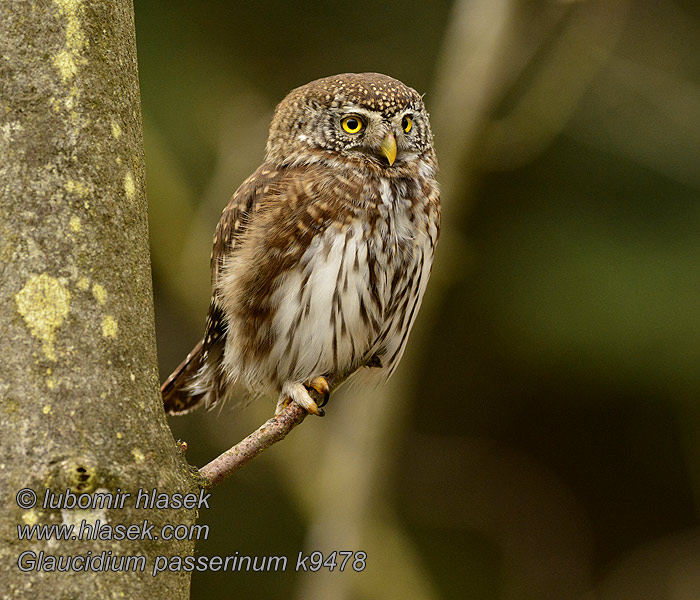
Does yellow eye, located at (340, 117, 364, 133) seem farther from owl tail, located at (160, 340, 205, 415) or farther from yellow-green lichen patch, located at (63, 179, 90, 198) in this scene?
yellow-green lichen patch, located at (63, 179, 90, 198)

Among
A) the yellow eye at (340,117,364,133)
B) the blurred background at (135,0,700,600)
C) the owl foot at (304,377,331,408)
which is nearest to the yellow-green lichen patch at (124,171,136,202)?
the owl foot at (304,377,331,408)

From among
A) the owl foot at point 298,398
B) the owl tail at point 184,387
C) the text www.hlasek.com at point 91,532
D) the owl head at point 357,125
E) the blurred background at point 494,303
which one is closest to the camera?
the text www.hlasek.com at point 91,532

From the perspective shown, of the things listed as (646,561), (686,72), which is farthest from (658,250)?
(646,561)

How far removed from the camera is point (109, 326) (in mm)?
1178

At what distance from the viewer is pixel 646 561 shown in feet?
20.7

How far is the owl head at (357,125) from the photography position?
2.96m

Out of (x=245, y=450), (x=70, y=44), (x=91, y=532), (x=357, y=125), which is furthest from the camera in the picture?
(x=357, y=125)

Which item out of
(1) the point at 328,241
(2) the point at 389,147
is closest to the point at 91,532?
(1) the point at 328,241

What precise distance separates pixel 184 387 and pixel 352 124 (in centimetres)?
112

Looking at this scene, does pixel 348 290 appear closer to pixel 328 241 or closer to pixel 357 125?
pixel 328 241

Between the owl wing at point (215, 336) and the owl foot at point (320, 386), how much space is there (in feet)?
1.37

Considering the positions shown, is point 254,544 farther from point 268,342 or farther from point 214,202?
point 268,342

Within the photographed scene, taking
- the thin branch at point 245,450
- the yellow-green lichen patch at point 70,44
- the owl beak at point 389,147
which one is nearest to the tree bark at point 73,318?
the yellow-green lichen patch at point 70,44

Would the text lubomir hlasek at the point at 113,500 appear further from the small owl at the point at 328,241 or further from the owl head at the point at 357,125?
the owl head at the point at 357,125
